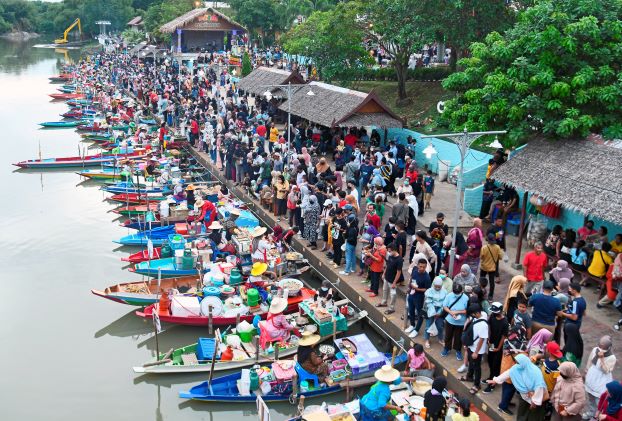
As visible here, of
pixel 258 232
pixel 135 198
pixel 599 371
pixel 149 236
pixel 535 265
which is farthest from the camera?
pixel 135 198

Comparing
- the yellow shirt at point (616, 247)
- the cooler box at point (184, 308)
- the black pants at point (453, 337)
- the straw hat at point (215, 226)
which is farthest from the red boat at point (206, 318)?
the yellow shirt at point (616, 247)

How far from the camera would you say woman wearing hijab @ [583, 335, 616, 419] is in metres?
9.11

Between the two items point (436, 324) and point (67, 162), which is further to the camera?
point (67, 162)

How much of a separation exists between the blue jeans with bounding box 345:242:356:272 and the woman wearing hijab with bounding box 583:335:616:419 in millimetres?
6775

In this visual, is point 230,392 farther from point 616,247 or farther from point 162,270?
point 616,247

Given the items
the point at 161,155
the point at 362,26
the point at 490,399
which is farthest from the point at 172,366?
the point at 362,26

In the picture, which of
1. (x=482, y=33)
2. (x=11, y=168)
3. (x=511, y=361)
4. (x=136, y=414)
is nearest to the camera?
(x=511, y=361)

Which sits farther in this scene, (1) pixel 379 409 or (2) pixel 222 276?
(2) pixel 222 276

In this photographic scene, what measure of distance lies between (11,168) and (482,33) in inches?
947

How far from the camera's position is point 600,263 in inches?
524

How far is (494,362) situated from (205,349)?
19.5 ft

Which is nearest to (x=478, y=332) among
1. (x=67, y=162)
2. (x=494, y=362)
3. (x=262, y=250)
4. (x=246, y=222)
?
(x=494, y=362)

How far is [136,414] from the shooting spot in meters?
12.5

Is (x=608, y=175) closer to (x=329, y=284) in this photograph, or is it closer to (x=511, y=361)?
(x=511, y=361)
